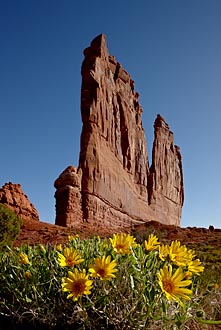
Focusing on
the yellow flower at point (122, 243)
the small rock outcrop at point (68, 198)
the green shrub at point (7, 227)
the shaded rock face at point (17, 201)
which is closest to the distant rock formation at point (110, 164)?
the small rock outcrop at point (68, 198)

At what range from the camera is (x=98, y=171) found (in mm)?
28094

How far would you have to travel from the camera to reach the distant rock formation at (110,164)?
83.9 feet

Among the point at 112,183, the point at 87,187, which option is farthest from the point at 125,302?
the point at 112,183

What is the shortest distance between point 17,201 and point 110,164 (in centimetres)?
992

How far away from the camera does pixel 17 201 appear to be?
2405 cm

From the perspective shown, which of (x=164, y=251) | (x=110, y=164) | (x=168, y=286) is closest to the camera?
(x=168, y=286)

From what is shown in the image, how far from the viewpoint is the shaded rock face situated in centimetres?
2338

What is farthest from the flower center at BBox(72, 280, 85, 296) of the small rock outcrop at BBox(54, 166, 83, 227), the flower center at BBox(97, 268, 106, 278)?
the small rock outcrop at BBox(54, 166, 83, 227)

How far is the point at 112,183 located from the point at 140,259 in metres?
28.4

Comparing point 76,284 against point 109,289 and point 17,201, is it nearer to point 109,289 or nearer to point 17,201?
point 109,289

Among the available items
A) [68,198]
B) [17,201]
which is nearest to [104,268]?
[68,198]

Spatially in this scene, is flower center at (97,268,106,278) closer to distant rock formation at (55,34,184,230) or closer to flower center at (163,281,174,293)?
flower center at (163,281,174,293)

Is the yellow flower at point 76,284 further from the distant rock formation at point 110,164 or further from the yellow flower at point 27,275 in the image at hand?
the distant rock formation at point 110,164

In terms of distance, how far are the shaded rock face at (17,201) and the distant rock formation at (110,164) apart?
193 cm
